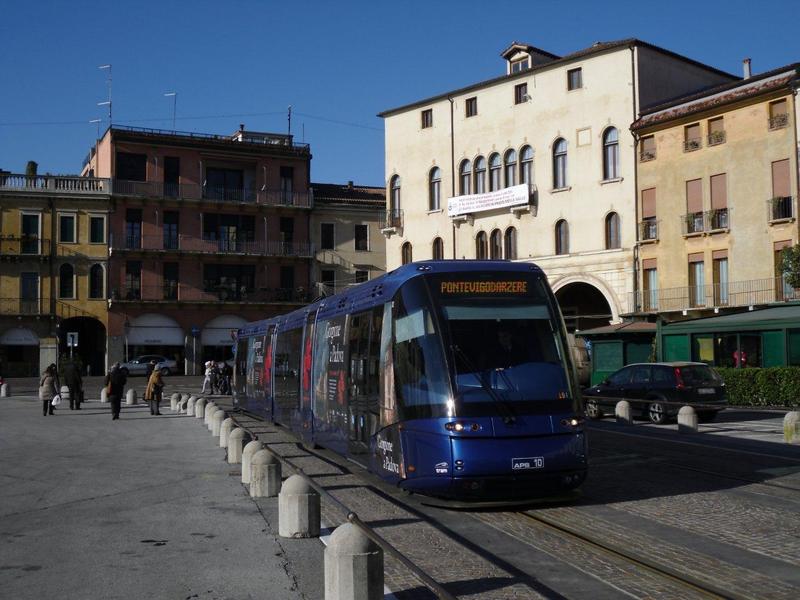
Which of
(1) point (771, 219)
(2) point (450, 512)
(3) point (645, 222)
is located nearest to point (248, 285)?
(3) point (645, 222)

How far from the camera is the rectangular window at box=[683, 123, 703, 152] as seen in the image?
3953 cm

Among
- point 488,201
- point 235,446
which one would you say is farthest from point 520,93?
point 235,446

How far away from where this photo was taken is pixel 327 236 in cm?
6638

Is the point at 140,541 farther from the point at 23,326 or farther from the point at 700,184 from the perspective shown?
the point at 23,326

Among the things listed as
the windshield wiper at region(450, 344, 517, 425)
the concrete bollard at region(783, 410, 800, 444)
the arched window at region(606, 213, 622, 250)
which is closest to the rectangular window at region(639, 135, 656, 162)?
the arched window at region(606, 213, 622, 250)

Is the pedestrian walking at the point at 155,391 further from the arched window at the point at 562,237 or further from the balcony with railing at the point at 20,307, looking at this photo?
the balcony with railing at the point at 20,307

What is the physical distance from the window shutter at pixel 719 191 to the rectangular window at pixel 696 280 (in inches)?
90.1

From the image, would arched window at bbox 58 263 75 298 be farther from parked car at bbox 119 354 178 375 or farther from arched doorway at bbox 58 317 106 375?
Result: parked car at bbox 119 354 178 375

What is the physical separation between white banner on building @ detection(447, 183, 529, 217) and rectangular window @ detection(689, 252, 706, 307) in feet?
30.8

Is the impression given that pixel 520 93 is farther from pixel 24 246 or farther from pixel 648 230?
pixel 24 246

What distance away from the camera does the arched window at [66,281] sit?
57719 mm

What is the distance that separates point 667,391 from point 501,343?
47.9 ft

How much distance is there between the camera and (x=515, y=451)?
32.7ft

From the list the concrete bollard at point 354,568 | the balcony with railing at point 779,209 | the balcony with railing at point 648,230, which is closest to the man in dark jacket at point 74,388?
the balcony with railing at point 648,230
